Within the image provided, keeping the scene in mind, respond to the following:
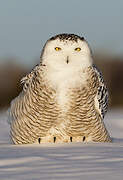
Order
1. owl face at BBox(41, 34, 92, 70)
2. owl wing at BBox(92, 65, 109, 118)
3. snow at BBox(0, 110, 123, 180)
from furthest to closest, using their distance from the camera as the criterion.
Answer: owl wing at BBox(92, 65, 109, 118), owl face at BBox(41, 34, 92, 70), snow at BBox(0, 110, 123, 180)

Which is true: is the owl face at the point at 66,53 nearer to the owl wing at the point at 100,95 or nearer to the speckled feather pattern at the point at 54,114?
the speckled feather pattern at the point at 54,114

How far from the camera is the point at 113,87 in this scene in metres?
17.2

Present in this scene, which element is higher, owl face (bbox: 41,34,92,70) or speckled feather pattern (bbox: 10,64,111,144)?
owl face (bbox: 41,34,92,70)

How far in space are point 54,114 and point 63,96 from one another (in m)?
0.21

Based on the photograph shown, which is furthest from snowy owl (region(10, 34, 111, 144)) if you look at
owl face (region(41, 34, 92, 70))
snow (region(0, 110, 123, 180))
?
snow (region(0, 110, 123, 180))

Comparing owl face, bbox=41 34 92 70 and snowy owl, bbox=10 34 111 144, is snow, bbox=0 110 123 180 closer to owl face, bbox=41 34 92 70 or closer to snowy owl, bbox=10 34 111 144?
snowy owl, bbox=10 34 111 144

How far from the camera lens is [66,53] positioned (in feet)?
19.1

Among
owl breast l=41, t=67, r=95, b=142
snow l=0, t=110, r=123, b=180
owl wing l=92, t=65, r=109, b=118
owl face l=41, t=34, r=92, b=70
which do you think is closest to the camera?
snow l=0, t=110, r=123, b=180

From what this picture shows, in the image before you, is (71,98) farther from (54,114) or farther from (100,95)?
(100,95)

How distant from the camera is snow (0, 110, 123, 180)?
365 cm

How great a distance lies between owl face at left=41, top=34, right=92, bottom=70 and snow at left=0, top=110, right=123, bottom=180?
2.60ft

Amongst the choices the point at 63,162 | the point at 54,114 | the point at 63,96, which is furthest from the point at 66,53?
the point at 63,162

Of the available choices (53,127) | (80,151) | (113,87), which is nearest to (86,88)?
(53,127)

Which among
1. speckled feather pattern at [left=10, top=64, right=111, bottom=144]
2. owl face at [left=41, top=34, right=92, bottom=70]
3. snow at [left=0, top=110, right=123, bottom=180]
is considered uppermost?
owl face at [left=41, top=34, right=92, bottom=70]
